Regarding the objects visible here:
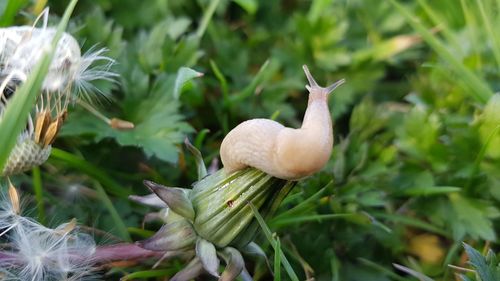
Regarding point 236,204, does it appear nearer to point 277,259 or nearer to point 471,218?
point 277,259

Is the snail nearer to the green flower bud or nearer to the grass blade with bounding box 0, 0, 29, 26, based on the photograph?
the green flower bud

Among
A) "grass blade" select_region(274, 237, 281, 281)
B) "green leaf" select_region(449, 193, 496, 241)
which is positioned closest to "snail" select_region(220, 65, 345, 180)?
"grass blade" select_region(274, 237, 281, 281)

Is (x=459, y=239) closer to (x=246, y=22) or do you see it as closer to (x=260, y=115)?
(x=260, y=115)

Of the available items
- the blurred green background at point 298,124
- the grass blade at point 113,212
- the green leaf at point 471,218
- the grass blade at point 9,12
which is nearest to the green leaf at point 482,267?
the blurred green background at point 298,124

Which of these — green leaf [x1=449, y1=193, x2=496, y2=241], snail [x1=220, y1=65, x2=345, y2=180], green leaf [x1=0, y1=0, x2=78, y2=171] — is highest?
green leaf [x1=0, y1=0, x2=78, y2=171]

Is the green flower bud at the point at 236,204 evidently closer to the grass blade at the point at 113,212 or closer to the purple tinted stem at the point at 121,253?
the purple tinted stem at the point at 121,253

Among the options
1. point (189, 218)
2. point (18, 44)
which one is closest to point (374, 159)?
point (189, 218)

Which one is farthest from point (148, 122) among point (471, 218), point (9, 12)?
point (471, 218)
